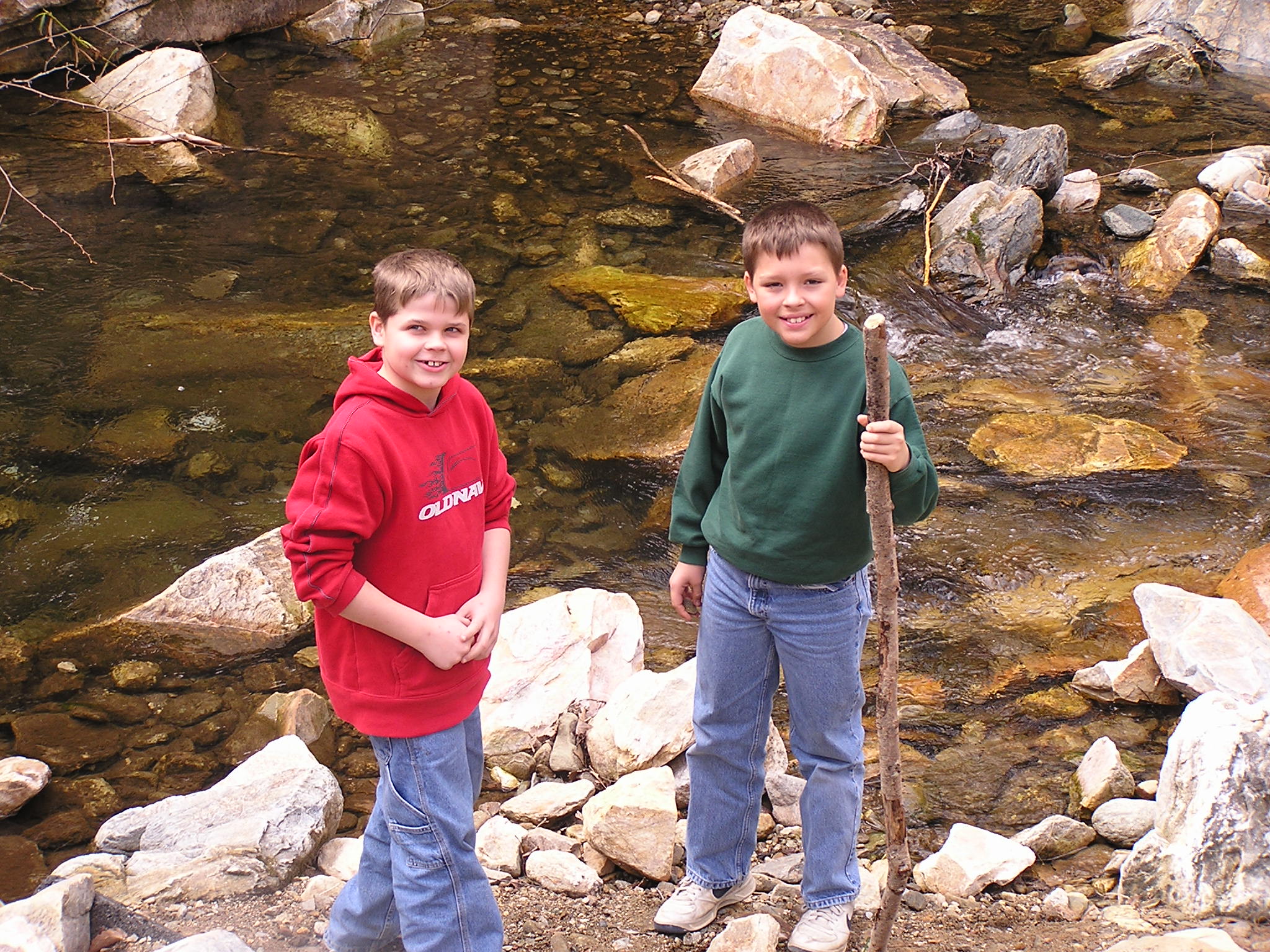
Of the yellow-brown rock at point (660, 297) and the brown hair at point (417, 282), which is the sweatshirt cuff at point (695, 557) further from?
the yellow-brown rock at point (660, 297)

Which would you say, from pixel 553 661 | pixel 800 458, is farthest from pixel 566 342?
pixel 800 458

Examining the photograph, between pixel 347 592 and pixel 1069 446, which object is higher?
pixel 347 592

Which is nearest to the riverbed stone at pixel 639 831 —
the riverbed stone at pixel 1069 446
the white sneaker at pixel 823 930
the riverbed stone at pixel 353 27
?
the white sneaker at pixel 823 930

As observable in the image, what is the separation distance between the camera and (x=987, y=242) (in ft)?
20.5

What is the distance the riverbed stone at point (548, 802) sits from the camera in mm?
2855

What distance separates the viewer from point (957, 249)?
6.20 metres

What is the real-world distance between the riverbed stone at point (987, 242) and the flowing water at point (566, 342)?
16cm

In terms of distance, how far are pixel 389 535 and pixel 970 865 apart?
1.60 meters

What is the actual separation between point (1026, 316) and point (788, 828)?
396cm

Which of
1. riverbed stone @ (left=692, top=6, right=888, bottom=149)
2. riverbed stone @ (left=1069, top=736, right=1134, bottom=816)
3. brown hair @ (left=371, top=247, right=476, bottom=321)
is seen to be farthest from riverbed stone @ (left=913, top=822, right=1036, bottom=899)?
riverbed stone @ (left=692, top=6, right=888, bottom=149)

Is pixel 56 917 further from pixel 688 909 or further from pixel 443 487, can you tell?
pixel 688 909

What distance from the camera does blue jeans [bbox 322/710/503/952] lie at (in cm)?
199

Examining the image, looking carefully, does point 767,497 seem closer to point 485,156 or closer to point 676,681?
point 676,681

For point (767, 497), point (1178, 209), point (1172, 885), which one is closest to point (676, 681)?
point (767, 497)
